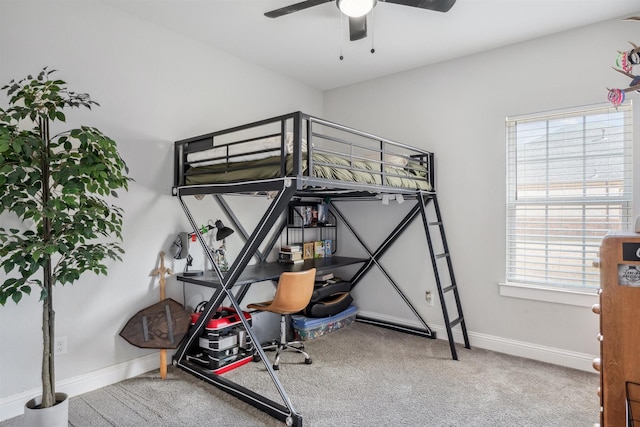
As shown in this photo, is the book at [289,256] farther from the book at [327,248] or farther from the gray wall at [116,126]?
the gray wall at [116,126]

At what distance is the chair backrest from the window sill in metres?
1.65

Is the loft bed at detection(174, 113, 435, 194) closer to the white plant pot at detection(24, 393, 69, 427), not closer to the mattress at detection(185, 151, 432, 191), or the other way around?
the mattress at detection(185, 151, 432, 191)

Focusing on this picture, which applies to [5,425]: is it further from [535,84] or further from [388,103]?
[535,84]

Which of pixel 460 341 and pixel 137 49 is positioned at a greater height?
pixel 137 49

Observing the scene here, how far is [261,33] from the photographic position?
291 cm

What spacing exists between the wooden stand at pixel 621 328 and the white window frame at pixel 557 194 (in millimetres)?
1816

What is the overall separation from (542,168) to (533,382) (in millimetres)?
1600

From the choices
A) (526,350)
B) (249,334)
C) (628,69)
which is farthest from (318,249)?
(628,69)

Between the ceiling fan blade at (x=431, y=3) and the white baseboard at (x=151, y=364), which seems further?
the white baseboard at (x=151, y=364)

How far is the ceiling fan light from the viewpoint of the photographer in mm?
2014

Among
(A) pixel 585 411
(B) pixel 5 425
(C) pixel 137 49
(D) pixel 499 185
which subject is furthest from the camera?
(D) pixel 499 185

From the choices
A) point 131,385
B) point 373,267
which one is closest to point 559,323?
point 373,267

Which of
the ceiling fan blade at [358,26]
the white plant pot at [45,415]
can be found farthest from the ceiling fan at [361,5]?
the white plant pot at [45,415]

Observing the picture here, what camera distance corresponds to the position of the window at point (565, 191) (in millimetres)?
2682
